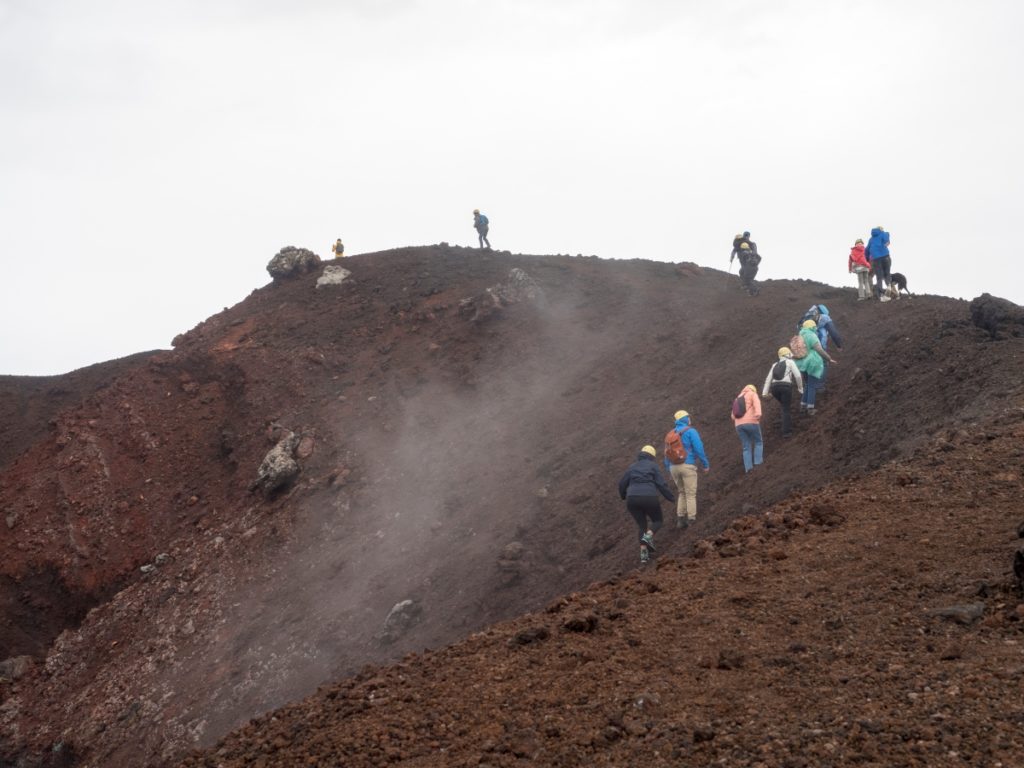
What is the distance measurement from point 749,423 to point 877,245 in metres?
7.12

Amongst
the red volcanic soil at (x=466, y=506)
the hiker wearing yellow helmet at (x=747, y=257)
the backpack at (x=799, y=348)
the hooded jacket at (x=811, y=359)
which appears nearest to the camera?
the red volcanic soil at (x=466, y=506)

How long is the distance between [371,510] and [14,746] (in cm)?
677

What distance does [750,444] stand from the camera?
12641 mm

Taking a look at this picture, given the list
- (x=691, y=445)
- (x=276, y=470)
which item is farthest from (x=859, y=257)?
(x=276, y=470)

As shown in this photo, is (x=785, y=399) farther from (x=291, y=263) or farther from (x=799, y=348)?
(x=291, y=263)

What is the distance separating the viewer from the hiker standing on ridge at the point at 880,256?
17.3 m

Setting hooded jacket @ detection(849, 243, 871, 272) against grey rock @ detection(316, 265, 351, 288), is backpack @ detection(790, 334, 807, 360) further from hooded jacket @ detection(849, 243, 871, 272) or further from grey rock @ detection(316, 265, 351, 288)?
grey rock @ detection(316, 265, 351, 288)

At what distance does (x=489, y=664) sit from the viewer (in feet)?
24.9

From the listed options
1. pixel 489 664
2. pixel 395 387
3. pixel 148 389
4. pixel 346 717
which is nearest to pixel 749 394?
pixel 489 664

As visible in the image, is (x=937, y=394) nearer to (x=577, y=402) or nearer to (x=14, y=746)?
(x=577, y=402)

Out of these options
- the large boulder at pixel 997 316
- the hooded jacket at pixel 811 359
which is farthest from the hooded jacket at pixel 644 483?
the large boulder at pixel 997 316

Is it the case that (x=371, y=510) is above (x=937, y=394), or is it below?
below

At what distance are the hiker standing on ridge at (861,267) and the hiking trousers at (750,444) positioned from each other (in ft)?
23.3

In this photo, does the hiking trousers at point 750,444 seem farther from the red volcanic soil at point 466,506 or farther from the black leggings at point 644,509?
the black leggings at point 644,509
